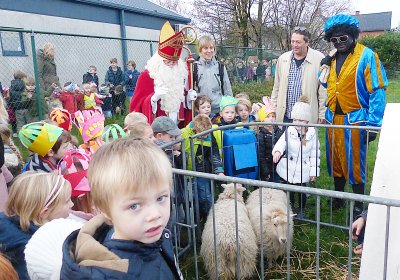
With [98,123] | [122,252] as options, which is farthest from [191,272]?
[122,252]

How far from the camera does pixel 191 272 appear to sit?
3393mm

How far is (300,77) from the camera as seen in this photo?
491cm

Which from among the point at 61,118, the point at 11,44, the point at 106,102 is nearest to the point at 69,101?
the point at 106,102

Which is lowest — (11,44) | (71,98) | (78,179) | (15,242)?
(15,242)

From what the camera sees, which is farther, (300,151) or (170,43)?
(170,43)

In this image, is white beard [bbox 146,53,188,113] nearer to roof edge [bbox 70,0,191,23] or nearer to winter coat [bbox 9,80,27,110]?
winter coat [bbox 9,80,27,110]

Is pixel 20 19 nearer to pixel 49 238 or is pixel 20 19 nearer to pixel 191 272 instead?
pixel 191 272

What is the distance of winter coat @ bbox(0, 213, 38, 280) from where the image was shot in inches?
73.3

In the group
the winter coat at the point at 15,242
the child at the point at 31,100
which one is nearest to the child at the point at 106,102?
the child at the point at 31,100

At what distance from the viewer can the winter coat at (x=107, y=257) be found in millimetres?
1269

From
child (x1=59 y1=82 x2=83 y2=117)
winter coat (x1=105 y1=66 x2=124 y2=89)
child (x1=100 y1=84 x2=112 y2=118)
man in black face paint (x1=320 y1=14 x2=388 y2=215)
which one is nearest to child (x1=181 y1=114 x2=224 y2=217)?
man in black face paint (x1=320 y1=14 x2=388 y2=215)

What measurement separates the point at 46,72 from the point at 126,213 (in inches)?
296

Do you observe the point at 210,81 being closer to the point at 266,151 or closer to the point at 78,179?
the point at 266,151

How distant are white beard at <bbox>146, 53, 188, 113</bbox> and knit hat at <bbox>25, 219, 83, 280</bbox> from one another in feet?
10.6
